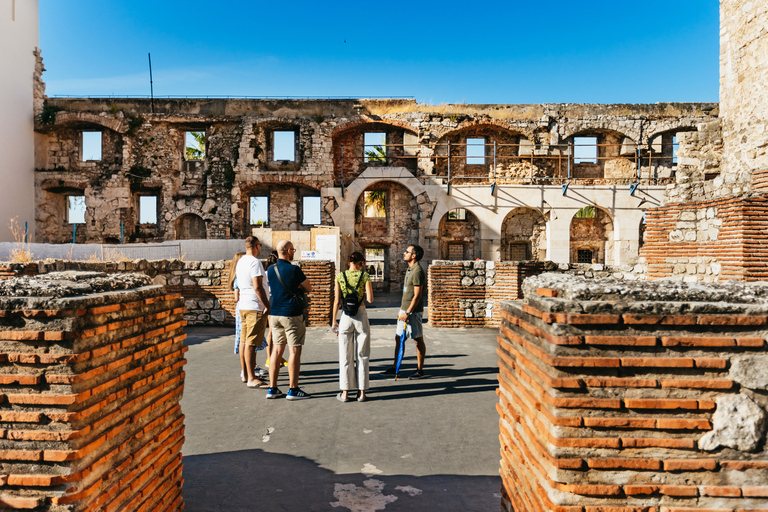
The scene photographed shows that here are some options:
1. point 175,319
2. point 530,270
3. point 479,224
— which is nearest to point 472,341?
point 530,270

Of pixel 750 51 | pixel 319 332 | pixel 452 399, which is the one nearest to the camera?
pixel 452 399

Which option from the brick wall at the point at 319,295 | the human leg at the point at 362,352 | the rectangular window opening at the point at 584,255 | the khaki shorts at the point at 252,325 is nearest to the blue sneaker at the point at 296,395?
the human leg at the point at 362,352

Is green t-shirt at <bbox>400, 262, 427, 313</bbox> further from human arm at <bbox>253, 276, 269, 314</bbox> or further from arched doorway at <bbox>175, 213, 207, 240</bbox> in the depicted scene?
arched doorway at <bbox>175, 213, 207, 240</bbox>

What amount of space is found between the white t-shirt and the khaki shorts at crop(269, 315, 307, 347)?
16.3 inches

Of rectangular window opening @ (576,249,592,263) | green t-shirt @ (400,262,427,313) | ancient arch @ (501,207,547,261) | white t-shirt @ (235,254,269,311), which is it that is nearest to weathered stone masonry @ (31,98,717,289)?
ancient arch @ (501,207,547,261)

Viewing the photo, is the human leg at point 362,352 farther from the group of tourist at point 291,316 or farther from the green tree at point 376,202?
the green tree at point 376,202

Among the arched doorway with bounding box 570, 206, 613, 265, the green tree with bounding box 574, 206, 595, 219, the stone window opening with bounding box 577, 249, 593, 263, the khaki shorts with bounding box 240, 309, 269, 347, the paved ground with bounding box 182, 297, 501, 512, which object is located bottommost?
the paved ground with bounding box 182, 297, 501, 512

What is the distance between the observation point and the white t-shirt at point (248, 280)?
5121 mm

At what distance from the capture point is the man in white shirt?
512cm

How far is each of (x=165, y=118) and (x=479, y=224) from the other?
1517 centimetres

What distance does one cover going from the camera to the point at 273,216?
840 inches

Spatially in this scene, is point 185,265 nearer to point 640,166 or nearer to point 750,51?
point 750,51

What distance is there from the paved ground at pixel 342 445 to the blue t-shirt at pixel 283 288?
38.9 inches

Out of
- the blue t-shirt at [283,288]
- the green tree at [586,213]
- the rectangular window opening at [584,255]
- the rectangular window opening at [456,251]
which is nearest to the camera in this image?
the blue t-shirt at [283,288]
